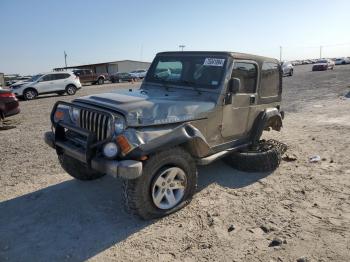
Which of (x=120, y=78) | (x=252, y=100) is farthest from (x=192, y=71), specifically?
(x=120, y=78)

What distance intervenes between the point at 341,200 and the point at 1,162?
5940mm

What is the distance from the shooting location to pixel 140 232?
3.98 meters

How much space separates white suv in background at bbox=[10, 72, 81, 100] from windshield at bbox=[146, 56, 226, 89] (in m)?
17.0

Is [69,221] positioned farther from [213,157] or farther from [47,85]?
[47,85]

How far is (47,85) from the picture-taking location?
2144cm

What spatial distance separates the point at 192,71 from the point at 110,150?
2.05 m

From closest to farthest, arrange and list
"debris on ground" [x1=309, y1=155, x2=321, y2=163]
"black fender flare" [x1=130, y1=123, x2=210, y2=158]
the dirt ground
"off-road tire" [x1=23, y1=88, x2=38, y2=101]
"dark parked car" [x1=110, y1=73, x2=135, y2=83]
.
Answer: the dirt ground → "black fender flare" [x1=130, y1=123, x2=210, y2=158] → "debris on ground" [x1=309, y1=155, x2=321, y2=163] → "off-road tire" [x1=23, y1=88, x2=38, y2=101] → "dark parked car" [x1=110, y1=73, x2=135, y2=83]

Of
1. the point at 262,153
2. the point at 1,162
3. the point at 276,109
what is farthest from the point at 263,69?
the point at 1,162

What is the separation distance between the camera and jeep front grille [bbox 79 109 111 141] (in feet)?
13.2

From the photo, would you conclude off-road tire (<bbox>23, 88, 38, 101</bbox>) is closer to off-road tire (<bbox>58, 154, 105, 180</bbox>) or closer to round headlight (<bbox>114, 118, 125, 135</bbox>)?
off-road tire (<bbox>58, 154, 105, 180</bbox>)

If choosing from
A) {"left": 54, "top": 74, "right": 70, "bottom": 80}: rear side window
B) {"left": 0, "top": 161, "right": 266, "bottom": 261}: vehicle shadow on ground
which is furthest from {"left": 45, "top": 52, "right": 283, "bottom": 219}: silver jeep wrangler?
{"left": 54, "top": 74, "right": 70, "bottom": 80}: rear side window

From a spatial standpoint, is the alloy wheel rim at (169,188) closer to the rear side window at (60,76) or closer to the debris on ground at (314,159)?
the debris on ground at (314,159)

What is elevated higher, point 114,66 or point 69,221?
point 114,66

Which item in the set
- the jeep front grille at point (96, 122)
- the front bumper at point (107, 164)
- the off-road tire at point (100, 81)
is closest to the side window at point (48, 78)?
the off-road tire at point (100, 81)
